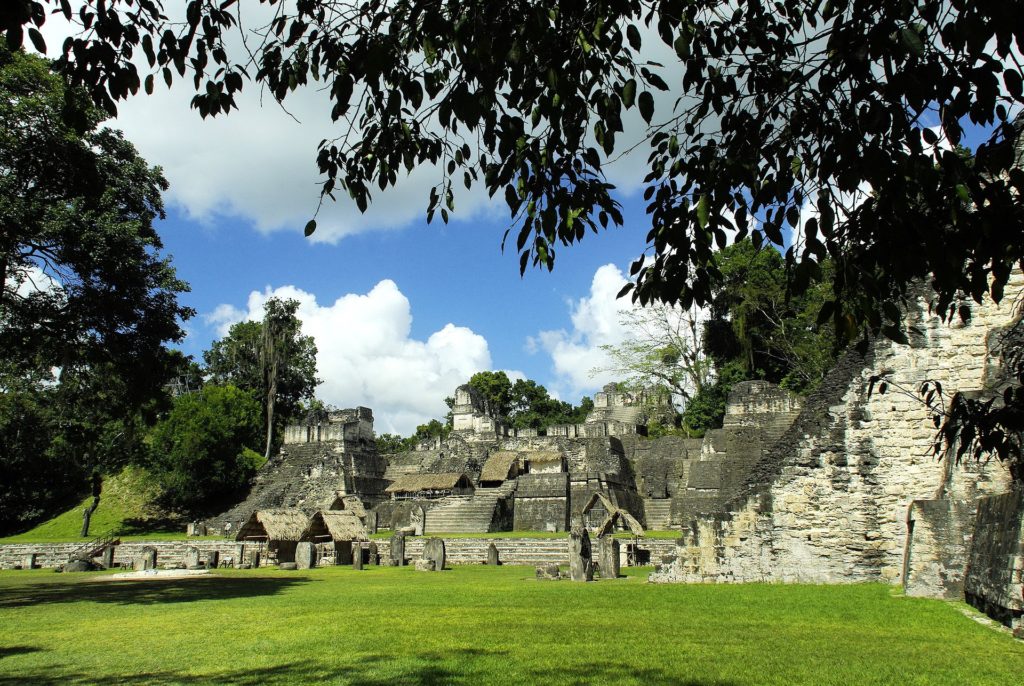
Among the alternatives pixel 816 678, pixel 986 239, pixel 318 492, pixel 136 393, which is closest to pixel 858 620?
pixel 816 678

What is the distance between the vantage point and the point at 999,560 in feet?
25.2

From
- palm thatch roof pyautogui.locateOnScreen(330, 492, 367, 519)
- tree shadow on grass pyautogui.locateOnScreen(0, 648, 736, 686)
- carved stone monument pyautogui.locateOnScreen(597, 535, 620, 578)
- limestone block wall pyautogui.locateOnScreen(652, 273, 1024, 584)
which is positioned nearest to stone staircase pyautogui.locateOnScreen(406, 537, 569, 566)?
carved stone monument pyautogui.locateOnScreen(597, 535, 620, 578)

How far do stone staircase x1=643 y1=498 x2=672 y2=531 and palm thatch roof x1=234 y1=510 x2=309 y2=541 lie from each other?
1480 cm

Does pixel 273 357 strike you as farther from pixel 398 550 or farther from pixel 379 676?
pixel 379 676

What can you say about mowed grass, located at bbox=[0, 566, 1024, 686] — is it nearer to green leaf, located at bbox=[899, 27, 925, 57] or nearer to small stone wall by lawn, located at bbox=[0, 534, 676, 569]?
green leaf, located at bbox=[899, 27, 925, 57]

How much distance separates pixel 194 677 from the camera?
5.49 metres

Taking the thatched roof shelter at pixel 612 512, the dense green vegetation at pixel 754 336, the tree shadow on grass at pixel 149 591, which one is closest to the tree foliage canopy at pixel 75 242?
the tree shadow on grass at pixel 149 591

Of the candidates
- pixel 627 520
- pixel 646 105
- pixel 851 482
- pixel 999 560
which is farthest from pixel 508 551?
pixel 646 105

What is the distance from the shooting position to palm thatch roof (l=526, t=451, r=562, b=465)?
34500 mm

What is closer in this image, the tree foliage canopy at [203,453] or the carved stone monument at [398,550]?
the carved stone monument at [398,550]

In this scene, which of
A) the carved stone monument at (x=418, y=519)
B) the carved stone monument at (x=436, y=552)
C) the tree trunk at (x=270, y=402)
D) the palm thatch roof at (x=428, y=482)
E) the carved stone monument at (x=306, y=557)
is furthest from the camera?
the tree trunk at (x=270, y=402)

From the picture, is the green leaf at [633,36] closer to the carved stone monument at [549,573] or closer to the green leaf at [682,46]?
the green leaf at [682,46]

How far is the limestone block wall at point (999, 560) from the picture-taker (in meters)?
7.06

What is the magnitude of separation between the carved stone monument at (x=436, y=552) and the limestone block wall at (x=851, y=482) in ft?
25.3
